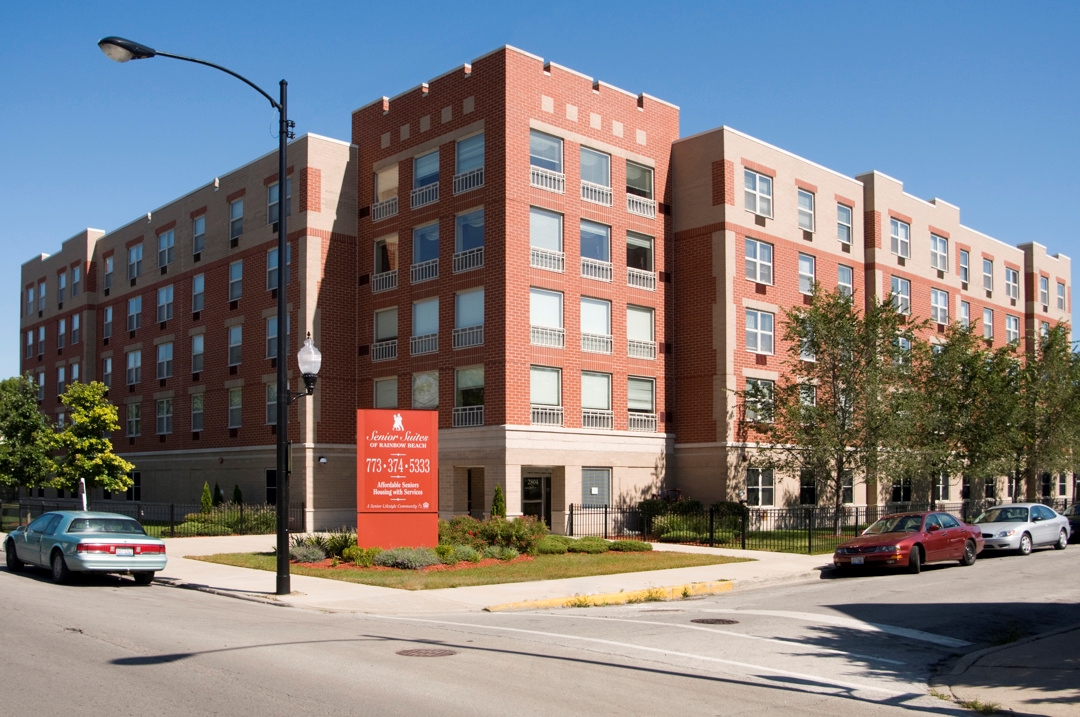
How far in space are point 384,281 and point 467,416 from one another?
23.8 feet

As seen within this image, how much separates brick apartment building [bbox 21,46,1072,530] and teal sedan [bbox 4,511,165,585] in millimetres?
12561

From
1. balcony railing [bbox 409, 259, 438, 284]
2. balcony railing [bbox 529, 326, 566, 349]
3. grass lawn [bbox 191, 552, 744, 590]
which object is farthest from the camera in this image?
balcony railing [bbox 409, 259, 438, 284]

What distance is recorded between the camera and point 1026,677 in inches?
430

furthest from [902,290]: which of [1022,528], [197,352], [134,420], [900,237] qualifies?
[134,420]

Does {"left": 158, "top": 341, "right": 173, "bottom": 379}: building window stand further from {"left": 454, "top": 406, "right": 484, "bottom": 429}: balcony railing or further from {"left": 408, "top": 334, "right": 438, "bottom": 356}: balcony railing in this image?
{"left": 454, "top": 406, "right": 484, "bottom": 429}: balcony railing

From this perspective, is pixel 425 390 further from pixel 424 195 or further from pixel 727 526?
pixel 727 526

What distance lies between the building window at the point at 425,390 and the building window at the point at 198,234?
14984mm

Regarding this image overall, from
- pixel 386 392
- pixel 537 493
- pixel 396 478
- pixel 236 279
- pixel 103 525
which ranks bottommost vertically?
pixel 537 493

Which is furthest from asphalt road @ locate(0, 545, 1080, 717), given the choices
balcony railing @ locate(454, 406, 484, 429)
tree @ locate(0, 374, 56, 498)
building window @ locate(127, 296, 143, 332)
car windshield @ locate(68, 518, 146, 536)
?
building window @ locate(127, 296, 143, 332)

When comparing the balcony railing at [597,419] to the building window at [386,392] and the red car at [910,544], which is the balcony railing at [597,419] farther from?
the red car at [910,544]

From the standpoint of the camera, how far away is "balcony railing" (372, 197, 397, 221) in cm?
3853

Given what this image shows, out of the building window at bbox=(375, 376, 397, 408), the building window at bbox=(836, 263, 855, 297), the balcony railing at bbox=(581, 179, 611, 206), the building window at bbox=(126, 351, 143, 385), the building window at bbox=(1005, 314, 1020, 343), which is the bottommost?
the building window at bbox=(375, 376, 397, 408)

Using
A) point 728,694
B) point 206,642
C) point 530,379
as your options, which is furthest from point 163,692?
point 530,379

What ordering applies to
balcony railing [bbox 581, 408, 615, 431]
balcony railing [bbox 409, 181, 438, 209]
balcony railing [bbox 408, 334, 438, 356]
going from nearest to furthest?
balcony railing [bbox 581, 408, 615, 431]
balcony railing [bbox 408, 334, 438, 356]
balcony railing [bbox 409, 181, 438, 209]
